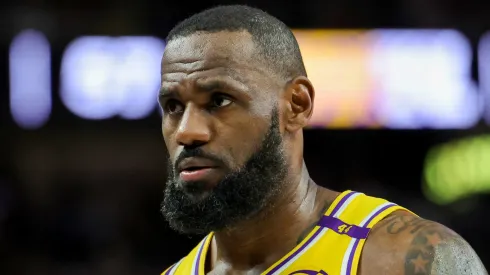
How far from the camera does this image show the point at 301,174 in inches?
132

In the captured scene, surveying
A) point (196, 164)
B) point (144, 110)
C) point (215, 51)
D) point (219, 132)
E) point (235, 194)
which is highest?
point (215, 51)

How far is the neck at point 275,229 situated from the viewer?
323 cm

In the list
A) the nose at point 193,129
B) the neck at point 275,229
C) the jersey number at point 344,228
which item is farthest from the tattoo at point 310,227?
the nose at point 193,129

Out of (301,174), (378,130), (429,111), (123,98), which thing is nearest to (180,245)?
(123,98)

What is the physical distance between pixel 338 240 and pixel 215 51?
81cm

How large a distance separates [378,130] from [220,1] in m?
2.17

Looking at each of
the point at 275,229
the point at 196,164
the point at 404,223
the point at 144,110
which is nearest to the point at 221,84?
the point at 196,164

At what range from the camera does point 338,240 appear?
3.06 m

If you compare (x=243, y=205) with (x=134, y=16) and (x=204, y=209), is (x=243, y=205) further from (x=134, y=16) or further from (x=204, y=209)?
(x=134, y=16)

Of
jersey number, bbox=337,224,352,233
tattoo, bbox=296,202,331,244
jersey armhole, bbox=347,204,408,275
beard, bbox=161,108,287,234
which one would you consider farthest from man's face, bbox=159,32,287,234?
jersey armhole, bbox=347,204,408,275

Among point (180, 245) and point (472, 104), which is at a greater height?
point (472, 104)

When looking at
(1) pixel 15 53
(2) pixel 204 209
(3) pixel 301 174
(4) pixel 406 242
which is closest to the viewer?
(4) pixel 406 242

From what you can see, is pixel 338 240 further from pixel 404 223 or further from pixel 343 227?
pixel 404 223

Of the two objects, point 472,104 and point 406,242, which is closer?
point 406,242
